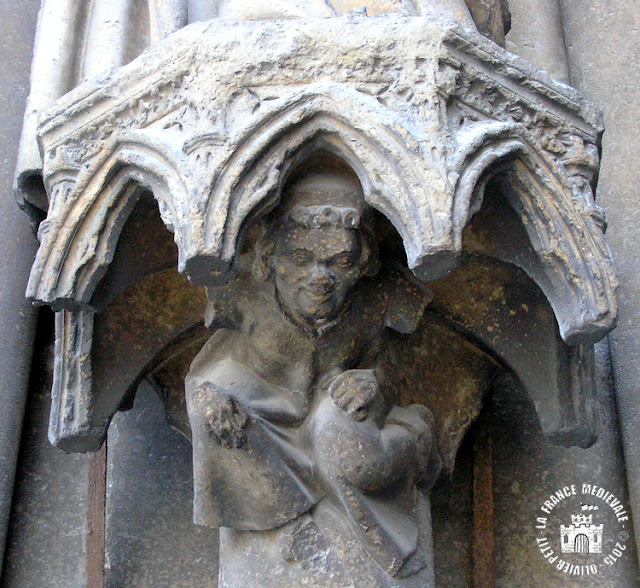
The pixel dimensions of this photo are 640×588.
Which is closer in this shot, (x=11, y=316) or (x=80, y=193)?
(x=80, y=193)

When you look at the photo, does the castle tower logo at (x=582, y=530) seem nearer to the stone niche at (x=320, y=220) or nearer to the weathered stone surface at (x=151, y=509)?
the stone niche at (x=320, y=220)

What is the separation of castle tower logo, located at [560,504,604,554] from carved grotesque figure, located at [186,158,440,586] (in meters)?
0.42

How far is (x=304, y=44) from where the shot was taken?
1462 millimetres

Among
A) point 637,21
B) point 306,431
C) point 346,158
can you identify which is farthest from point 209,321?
point 637,21

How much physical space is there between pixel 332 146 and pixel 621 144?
1.11m

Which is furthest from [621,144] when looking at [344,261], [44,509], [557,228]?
[44,509]

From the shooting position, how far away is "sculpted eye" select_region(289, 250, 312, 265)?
1477 mm

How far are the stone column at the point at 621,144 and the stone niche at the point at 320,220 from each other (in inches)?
12.7

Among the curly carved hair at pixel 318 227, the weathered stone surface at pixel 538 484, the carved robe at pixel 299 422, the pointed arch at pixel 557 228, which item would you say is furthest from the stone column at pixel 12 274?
the pointed arch at pixel 557 228

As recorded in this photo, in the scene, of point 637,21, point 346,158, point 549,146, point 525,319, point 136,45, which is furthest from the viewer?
point 637,21

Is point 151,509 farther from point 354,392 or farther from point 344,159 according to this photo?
point 344,159

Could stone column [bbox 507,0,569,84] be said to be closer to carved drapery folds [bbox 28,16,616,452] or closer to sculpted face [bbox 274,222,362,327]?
carved drapery folds [bbox 28,16,616,452]

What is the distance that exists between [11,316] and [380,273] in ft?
2.67

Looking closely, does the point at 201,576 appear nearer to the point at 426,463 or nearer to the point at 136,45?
the point at 426,463
